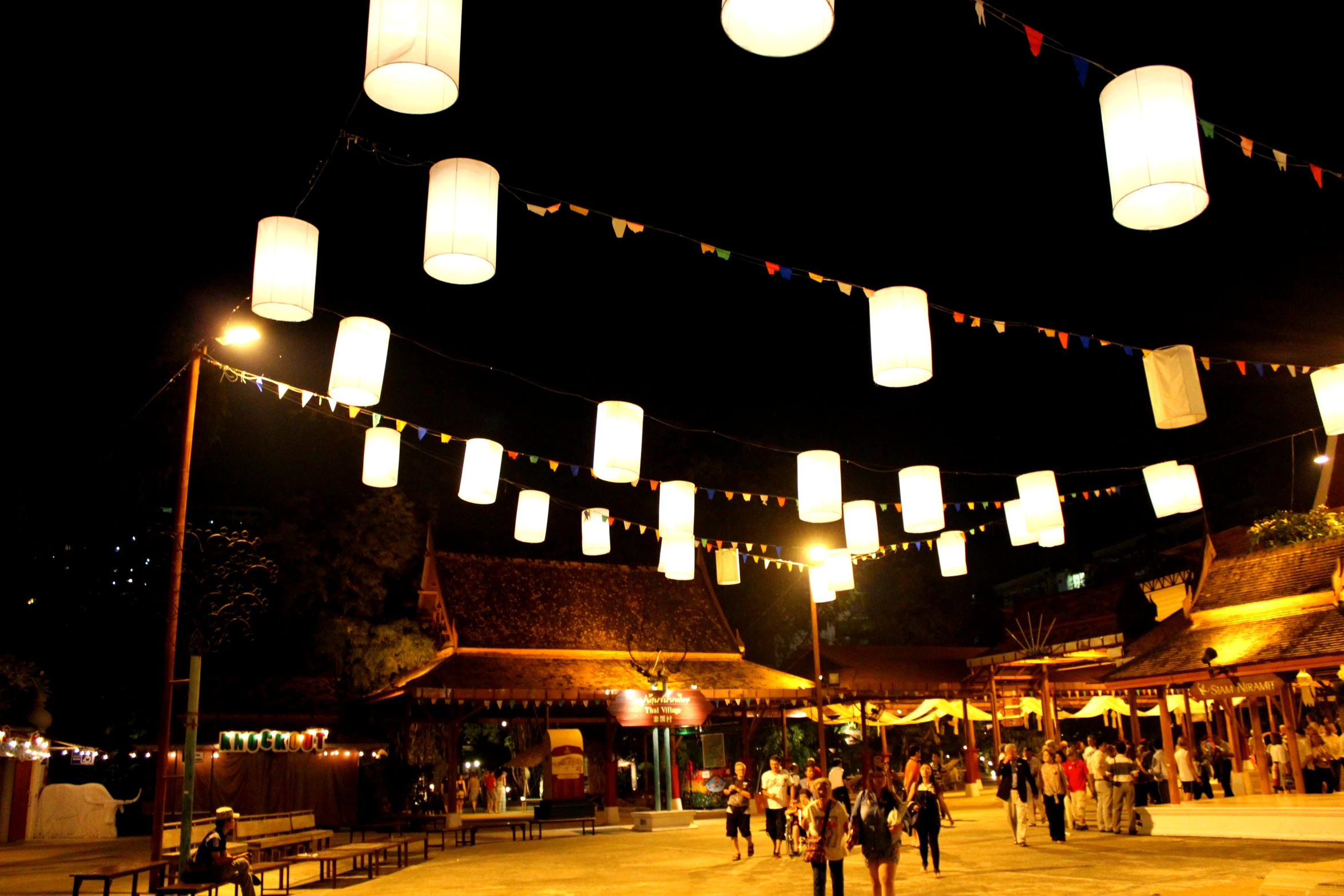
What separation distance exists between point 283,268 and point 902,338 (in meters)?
5.62

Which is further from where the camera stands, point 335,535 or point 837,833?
point 335,535

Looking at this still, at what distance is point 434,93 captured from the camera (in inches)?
245

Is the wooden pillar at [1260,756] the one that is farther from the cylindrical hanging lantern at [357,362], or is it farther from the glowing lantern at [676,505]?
the cylindrical hanging lantern at [357,362]

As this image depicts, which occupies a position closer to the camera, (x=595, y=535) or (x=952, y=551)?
(x=595, y=535)

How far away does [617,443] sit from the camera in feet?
39.5

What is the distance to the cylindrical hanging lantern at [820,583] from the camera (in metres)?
20.4

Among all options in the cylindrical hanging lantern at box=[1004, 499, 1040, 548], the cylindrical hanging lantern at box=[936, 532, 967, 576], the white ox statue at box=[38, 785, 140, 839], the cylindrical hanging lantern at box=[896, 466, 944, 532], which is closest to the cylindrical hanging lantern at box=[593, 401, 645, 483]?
the cylindrical hanging lantern at box=[896, 466, 944, 532]

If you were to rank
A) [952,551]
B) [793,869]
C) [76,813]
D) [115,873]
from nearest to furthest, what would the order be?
[115,873] → [793,869] → [952,551] → [76,813]

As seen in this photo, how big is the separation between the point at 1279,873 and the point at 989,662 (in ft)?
56.8

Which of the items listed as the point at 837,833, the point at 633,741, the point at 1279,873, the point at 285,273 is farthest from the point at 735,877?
the point at 633,741

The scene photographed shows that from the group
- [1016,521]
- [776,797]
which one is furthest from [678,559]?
[1016,521]

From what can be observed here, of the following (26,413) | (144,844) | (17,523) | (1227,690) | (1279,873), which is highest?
(26,413)

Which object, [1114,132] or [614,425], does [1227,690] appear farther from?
[1114,132]

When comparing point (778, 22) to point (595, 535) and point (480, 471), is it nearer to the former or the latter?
point (480, 471)
